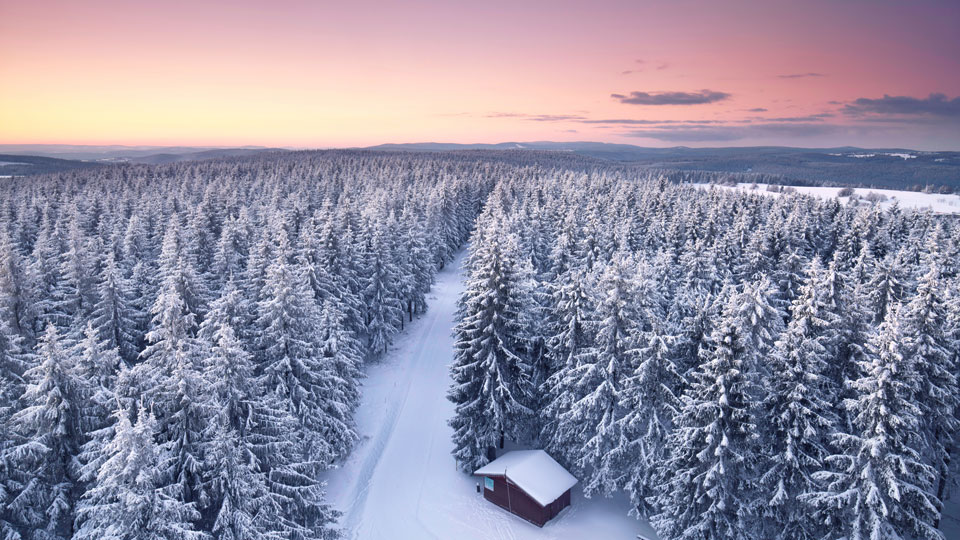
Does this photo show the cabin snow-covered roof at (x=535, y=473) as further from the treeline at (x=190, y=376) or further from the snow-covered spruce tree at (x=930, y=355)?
the snow-covered spruce tree at (x=930, y=355)

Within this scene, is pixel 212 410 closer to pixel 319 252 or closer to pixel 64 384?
pixel 64 384

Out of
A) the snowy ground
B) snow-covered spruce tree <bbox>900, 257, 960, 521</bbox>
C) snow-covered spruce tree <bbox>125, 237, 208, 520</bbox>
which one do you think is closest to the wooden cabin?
the snowy ground

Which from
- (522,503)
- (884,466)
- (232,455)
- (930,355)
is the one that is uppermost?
(930,355)

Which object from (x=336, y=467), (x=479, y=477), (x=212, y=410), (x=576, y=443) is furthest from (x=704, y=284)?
(x=212, y=410)

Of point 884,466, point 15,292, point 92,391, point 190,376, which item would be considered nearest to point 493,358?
point 190,376

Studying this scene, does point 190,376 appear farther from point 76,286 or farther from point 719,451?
point 76,286
